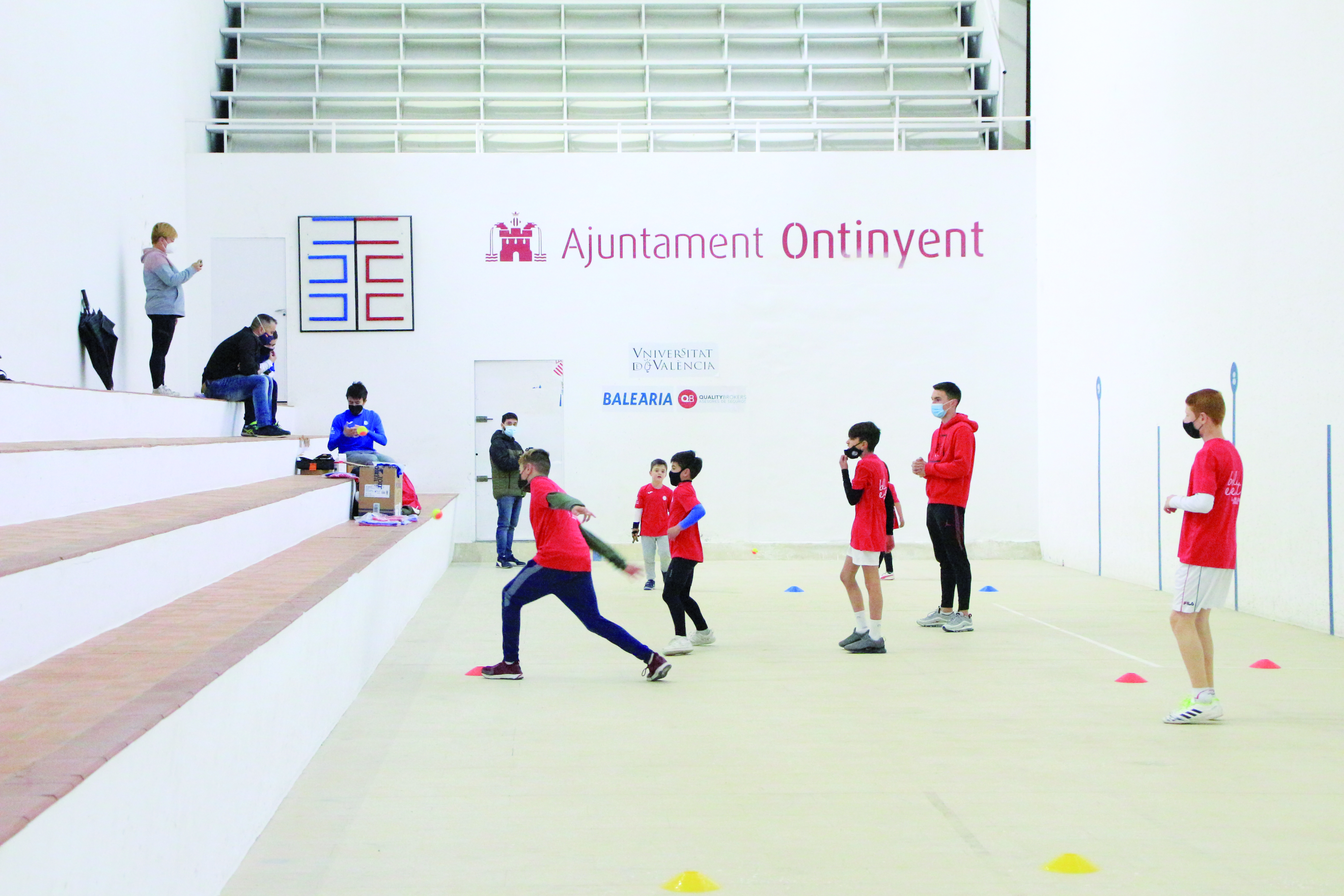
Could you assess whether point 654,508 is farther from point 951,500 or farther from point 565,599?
point 565,599

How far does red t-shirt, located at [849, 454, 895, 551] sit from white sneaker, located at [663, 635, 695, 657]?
123cm

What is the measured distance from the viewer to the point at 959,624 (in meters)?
8.22

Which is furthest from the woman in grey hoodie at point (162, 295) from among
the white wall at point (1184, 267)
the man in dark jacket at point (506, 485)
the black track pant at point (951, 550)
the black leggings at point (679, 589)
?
the white wall at point (1184, 267)

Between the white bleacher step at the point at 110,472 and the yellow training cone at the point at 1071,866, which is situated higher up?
the white bleacher step at the point at 110,472

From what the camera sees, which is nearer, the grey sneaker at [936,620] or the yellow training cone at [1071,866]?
the yellow training cone at [1071,866]

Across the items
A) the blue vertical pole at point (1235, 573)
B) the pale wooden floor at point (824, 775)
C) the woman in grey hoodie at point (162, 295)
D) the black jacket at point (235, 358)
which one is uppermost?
the woman in grey hoodie at point (162, 295)

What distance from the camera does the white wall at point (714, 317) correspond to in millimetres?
13289

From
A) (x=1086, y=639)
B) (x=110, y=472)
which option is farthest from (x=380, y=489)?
(x=1086, y=639)

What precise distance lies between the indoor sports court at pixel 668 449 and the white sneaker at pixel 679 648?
0.33 feet

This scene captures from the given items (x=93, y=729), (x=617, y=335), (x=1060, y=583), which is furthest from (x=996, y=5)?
(x=93, y=729)

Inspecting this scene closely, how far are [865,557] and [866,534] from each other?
150 mm

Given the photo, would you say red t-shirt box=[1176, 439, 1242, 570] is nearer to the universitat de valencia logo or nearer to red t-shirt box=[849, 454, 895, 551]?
red t-shirt box=[849, 454, 895, 551]

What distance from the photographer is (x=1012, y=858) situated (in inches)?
144

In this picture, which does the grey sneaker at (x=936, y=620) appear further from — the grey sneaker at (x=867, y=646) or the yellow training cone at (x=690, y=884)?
the yellow training cone at (x=690, y=884)
